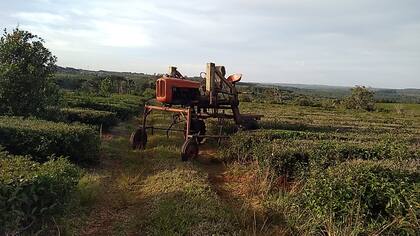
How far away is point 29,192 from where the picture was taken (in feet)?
11.9

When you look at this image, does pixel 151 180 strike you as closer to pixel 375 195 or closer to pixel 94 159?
pixel 94 159

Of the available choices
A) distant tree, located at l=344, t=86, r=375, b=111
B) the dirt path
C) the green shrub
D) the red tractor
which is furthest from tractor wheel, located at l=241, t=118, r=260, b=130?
distant tree, located at l=344, t=86, r=375, b=111

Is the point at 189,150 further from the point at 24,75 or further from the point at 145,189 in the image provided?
the point at 24,75

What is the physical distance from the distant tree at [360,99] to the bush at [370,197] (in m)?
39.5

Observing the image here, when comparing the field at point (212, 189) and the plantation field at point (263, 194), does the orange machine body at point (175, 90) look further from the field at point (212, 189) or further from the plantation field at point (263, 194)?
the plantation field at point (263, 194)

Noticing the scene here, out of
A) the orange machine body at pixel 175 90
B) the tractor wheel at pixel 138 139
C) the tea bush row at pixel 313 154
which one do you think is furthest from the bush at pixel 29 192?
the tractor wheel at pixel 138 139

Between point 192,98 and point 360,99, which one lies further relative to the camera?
point 360,99

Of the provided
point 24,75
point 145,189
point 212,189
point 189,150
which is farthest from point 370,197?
point 24,75

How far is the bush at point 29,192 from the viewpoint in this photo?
3404mm

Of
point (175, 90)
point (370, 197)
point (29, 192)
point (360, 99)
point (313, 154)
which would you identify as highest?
point (175, 90)

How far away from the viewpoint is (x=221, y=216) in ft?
15.9

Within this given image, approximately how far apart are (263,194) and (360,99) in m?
40.8

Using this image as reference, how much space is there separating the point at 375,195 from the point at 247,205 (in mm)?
1775

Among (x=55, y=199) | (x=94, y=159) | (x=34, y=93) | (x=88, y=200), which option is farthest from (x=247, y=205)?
(x=34, y=93)
